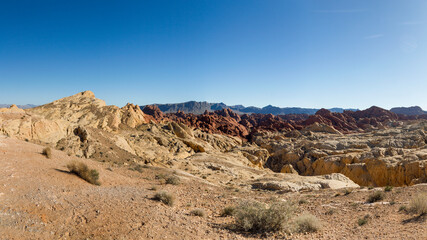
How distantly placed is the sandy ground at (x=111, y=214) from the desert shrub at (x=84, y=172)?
0.86 ft

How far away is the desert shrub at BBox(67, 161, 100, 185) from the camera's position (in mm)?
8992

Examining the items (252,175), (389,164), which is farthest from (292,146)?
(252,175)

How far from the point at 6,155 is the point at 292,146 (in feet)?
168

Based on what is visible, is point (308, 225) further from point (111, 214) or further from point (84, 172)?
point (84, 172)

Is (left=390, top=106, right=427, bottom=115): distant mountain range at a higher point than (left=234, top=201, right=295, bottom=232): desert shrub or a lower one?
higher

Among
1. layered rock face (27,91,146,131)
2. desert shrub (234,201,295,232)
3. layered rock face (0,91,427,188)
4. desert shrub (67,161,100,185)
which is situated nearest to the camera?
desert shrub (234,201,295,232)

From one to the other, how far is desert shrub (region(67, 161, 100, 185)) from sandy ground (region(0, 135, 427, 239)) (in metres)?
0.26

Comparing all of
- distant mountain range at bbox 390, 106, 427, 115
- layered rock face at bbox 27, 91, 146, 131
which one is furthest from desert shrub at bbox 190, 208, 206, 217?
distant mountain range at bbox 390, 106, 427, 115

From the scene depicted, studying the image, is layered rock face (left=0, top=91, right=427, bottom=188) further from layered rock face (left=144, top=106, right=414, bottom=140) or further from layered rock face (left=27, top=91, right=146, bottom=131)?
layered rock face (left=144, top=106, right=414, bottom=140)

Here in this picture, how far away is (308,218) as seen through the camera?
22.5 feet

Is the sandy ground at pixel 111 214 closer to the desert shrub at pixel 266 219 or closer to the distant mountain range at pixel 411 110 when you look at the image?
the desert shrub at pixel 266 219

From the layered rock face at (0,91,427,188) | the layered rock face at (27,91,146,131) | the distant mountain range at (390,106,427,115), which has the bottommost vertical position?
Answer: the layered rock face at (0,91,427,188)

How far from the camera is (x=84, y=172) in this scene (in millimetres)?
9039

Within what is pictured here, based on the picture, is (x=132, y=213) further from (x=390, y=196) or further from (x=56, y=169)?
(x=390, y=196)
